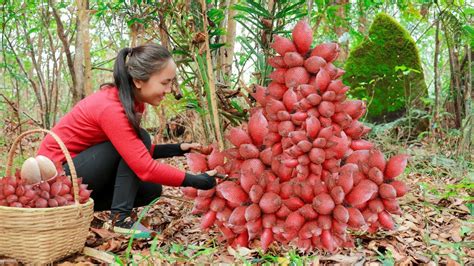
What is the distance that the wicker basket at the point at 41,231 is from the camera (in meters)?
1.61

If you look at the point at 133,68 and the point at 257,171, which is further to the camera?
the point at 133,68

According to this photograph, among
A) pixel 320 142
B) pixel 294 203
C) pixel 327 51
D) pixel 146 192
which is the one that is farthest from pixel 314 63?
pixel 146 192

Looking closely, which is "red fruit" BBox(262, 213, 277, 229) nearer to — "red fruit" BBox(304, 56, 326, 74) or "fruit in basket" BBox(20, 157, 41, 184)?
"red fruit" BBox(304, 56, 326, 74)

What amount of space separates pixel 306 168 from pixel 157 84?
0.80 metres

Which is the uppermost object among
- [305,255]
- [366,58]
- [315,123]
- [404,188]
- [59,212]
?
[366,58]

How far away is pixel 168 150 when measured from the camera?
229 centimetres

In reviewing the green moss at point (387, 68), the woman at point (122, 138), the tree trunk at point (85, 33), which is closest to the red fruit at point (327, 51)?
the woman at point (122, 138)

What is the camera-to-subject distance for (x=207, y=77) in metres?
2.08

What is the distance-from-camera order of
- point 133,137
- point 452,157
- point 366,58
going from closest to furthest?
point 133,137 < point 452,157 < point 366,58

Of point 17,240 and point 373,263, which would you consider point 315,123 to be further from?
point 17,240

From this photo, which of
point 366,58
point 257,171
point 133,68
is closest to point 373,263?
point 257,171

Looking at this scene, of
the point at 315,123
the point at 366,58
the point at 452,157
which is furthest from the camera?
the point at 366,58

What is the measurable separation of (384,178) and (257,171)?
44cm

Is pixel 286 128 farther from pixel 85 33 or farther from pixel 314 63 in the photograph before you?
pixel 85 33
